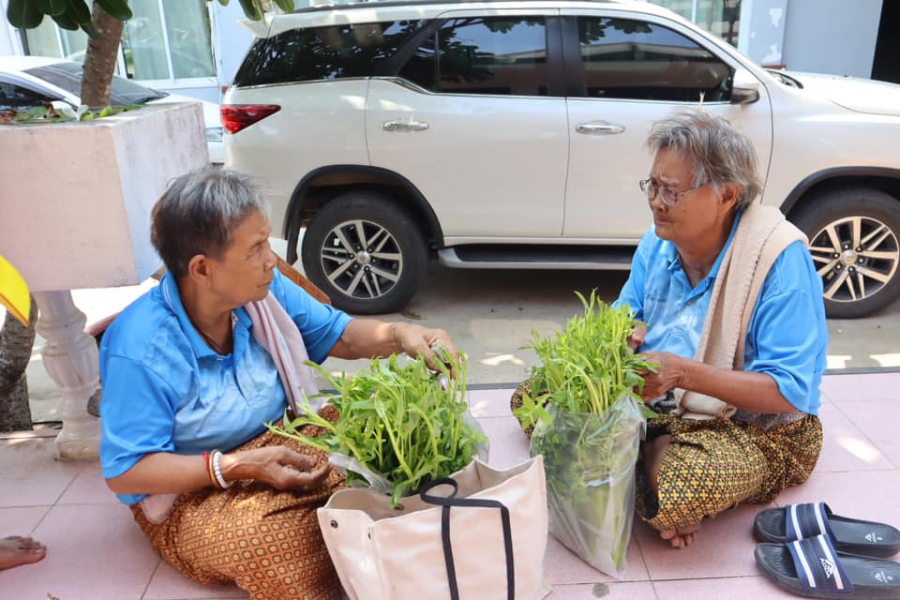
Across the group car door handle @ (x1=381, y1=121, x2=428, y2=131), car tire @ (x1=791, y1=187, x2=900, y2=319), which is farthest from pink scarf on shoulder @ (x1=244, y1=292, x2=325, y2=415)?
car tire @ (x1=791, y1=187, x2=900, y2=319)

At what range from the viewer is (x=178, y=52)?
10383 mm

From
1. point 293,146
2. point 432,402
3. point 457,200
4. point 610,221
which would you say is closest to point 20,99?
point 293,146

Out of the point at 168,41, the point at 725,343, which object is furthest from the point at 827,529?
the point at 168,41

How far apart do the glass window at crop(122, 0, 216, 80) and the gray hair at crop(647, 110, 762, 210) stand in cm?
950

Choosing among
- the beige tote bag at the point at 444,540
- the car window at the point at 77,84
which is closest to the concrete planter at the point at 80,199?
the beige tote bag at the point at 444,540

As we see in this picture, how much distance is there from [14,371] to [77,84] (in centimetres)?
440

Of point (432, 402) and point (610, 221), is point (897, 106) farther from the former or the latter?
point (432, 402)

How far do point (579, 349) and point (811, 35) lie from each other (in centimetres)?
801

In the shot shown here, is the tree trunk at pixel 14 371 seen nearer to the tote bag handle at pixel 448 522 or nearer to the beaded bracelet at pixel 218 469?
the beaded bracelet at pixel 218 469

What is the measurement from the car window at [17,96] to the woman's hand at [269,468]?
5471 mm

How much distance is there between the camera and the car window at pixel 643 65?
4.18 metres

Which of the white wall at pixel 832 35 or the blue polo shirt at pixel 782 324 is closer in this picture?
the blue polo shirt at pixel 782 324

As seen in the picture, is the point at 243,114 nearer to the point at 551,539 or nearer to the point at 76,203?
the point at 76,203

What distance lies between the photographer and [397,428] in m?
1.74
